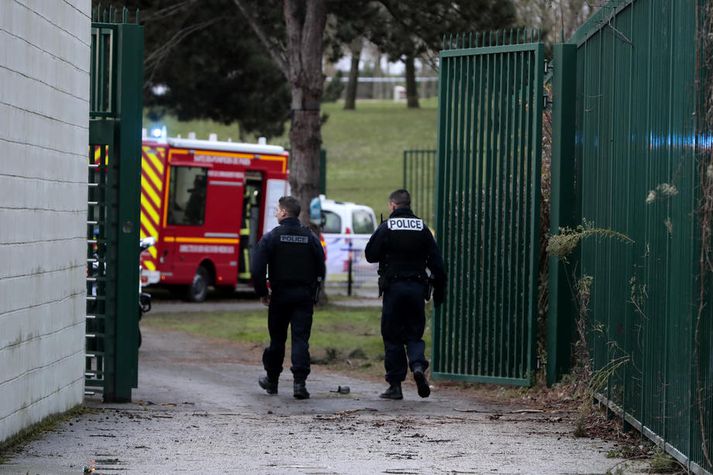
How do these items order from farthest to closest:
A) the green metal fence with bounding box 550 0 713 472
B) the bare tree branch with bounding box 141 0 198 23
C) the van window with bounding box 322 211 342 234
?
1. the van window with bounding box 322 211 342 234
2. the bare tree branch with bounding box 141 0 198 23
3. the green metal fence with bounding box 550 0 713 472

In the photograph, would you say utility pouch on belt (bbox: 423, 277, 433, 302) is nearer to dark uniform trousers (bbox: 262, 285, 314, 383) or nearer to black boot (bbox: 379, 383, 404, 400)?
black boot (bbox: 379, 383, 404, 400)

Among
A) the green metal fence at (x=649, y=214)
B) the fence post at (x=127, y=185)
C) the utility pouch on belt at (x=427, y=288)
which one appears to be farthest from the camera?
the utility pouch on belt at (x=427, y=288)

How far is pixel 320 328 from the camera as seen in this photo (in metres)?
19.5

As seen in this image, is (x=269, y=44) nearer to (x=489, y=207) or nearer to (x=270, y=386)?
(x=489, y=207)

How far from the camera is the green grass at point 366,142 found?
5016cm

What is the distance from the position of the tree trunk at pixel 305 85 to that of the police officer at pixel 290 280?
Result: 10.00 meters

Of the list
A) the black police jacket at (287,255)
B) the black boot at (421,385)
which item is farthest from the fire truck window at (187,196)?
the black boot at (421,385)

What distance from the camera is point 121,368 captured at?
10664 mm

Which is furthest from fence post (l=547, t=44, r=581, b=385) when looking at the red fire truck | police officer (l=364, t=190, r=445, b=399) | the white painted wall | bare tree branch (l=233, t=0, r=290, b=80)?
the red fire truck

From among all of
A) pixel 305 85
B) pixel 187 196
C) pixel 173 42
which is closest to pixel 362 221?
pixel 187 196

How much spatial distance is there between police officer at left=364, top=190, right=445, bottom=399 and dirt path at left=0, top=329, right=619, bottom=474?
37 cm

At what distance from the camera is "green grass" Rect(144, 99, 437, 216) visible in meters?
50.2

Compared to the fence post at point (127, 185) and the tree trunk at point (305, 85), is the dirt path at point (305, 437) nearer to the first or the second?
the fence post at point (127, 185)

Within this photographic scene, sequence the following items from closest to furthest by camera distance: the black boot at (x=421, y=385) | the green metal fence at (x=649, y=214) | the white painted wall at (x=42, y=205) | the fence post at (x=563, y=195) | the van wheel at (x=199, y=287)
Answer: the green metal fence at (x=649, y=214) → the white painted wall at (x=42, y=205) → the black boot at (x=421, y=385) → the fence post at (x=563, y=195) → the van wheel at (x=199, y=287)
